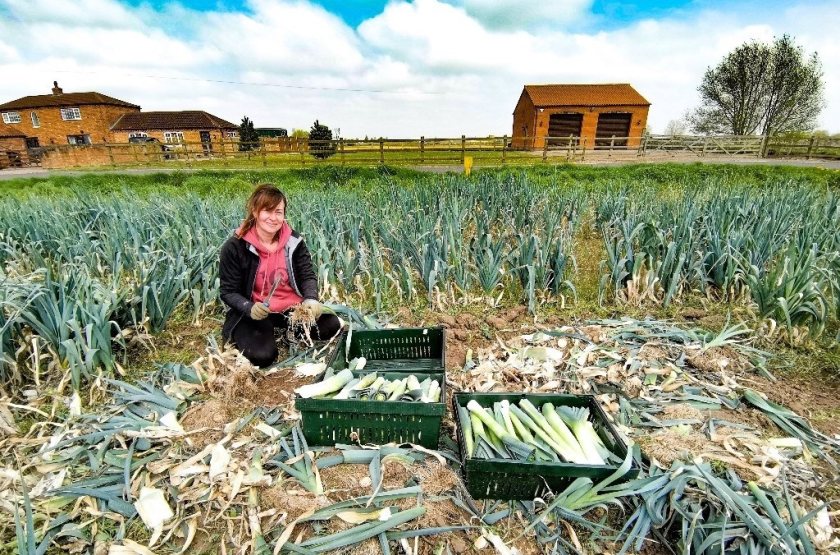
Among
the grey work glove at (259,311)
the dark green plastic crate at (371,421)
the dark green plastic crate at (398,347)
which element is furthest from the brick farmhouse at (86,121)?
the dark green plastic crate at (371,421)

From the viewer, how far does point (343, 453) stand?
1.71 m

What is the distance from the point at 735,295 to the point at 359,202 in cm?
385

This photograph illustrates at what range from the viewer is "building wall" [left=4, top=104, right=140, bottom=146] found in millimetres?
31281

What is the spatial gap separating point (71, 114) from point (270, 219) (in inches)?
1614

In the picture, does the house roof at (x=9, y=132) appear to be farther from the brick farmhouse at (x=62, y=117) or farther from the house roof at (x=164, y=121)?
the house roof at (x=164, y=121)

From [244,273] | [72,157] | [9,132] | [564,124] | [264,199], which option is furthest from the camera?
[9,132]

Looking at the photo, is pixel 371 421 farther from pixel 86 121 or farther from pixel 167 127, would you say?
pixel 86 121

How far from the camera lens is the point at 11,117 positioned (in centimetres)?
3216

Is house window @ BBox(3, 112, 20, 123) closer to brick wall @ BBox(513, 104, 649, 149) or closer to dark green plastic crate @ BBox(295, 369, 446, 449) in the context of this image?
brick wall @ BBox(513, 104, 649, 149)

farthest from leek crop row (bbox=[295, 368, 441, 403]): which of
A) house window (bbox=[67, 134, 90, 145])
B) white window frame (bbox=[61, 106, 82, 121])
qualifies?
white window frame (bbox=[61, 106, 82, 121])

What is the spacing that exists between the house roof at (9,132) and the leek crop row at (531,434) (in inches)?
1661

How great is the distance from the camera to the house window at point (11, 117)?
31938mm

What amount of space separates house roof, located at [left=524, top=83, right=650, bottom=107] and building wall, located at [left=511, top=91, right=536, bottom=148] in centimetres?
65

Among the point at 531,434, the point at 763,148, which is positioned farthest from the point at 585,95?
the point at 531,434
